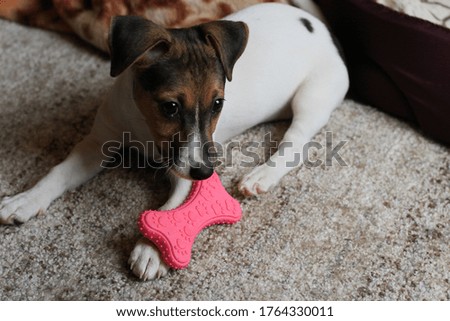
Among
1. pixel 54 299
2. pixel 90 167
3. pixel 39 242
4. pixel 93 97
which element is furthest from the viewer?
pixel 93 97

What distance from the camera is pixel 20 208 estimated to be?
221 centimetres

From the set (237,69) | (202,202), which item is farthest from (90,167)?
(237,69)

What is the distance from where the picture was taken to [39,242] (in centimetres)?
218

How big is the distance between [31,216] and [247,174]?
85cm

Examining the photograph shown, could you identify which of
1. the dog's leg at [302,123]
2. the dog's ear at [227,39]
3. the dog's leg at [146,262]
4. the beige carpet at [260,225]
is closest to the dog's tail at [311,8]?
the dog's leg at [302,123]

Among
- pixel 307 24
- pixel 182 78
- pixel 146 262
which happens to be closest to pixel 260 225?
pixel 146 262

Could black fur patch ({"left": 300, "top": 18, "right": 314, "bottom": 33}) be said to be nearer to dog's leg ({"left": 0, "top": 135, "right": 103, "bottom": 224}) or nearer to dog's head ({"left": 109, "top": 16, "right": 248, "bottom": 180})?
dog's head ({"left": 109, "top": 16, "right": 248, "bottom": 180})

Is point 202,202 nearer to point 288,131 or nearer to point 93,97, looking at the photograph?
point 288,131

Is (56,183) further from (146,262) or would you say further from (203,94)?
(203,94)

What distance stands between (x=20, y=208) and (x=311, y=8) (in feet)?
5.42

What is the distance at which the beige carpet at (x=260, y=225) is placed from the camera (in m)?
2.07

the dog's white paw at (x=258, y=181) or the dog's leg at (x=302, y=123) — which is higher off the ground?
the dog's leg at (x=302, y=123)

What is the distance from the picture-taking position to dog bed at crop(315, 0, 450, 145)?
2570mm

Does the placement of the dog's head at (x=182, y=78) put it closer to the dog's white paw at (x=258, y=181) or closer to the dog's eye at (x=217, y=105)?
the dog's eye at (x=217, y=105)
